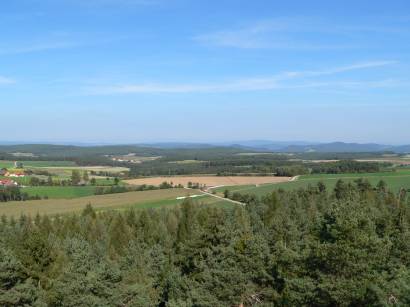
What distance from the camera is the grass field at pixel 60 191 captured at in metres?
105

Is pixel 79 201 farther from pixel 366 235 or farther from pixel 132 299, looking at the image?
pixel 366 235

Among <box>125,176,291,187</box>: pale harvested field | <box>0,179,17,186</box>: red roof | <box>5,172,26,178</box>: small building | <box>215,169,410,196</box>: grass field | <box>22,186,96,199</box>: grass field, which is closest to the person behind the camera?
<box>215,169,410,196</box>: grass field

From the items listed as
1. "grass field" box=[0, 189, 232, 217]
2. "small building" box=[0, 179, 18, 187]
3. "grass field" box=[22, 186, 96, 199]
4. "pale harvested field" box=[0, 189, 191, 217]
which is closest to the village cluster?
"small building" box=[0, 179, 18, 187]

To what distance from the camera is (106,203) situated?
88.2 m

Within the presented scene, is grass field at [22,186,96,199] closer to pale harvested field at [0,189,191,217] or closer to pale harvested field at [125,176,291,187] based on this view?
pale harvested field at [0,189,191,217]

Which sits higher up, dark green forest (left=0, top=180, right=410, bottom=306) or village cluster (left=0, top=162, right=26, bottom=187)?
dark green forest (left=0, top=180, right=410, bottom=306)

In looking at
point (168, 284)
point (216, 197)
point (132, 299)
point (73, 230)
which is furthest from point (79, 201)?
point (132, 299)

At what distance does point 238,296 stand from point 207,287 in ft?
5.14

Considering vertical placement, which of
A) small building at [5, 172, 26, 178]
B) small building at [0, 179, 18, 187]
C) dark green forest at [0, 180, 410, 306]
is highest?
dark green forest at [0, 180, 410, 306]

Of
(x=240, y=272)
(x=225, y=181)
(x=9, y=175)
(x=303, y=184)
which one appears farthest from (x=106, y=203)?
(x=9, y=175)

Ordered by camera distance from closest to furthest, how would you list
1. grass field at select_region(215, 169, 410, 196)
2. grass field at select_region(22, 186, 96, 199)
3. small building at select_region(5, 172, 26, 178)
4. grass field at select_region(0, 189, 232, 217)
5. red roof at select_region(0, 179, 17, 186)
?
grass field at select_region(0, 189, 232, 217) → grass field at select_region(215, 169, 410, 196) → grass field at select_region(22, 186, 96, 199) → red roof at select_region(0, 179, 17, 186) → small building at select_region(5, 172, 26, 178)

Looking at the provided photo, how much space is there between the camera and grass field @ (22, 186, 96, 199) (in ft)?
343

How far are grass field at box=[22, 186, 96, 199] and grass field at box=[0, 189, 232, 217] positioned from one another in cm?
705

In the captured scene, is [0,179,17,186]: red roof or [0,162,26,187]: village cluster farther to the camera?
[0,162,26,187]: village cluster
